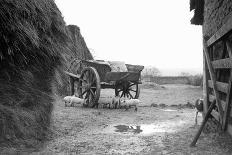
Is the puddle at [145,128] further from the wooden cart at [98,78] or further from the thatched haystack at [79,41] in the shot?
the thatched haystack at [79,41]

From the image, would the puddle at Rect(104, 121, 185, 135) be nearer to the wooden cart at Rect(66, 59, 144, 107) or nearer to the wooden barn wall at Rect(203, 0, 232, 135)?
the wooden barn wall at Rect(203, 0, 232, 135)

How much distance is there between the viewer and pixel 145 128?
7137 millimetres

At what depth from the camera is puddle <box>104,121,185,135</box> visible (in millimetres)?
6703

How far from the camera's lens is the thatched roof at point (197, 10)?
26.1ft

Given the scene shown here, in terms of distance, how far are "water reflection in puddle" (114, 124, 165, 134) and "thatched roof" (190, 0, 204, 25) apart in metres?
3.39

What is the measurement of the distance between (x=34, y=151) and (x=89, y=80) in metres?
6.78

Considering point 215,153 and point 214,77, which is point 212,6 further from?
point 215,153

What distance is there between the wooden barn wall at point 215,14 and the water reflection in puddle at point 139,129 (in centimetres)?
257

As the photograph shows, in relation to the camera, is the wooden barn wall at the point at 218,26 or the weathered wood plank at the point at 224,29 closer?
the weathered wood plank at the point at 224,29

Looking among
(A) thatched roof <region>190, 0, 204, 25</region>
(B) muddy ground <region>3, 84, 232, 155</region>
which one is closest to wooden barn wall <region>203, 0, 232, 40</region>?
(A) thatched roof <region>190, 0, 204, 25</region>

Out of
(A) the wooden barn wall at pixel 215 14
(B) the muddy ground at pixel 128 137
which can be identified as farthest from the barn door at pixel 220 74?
(B) the muddy ground at pixel 128 137

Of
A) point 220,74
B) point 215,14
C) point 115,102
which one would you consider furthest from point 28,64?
point 115,102

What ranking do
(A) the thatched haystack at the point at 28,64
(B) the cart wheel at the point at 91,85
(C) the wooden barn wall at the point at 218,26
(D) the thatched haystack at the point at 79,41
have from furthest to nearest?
(D) the thatched haystack at the point at 79,41
(B) the cart wheel at the point at 91,85
(C) the wooden barn wall at the point at 218,26
(A) the thatched haystack at the point at 28,64

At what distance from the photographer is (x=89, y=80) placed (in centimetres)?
1121
